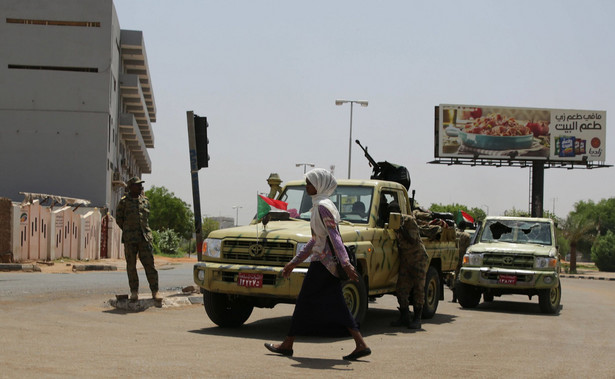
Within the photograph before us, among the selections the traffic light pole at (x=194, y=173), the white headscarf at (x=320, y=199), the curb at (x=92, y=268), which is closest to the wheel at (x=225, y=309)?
the white headscarf at (x=320, y=199)

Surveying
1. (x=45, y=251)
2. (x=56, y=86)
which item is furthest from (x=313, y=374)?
(x=56, y=86)

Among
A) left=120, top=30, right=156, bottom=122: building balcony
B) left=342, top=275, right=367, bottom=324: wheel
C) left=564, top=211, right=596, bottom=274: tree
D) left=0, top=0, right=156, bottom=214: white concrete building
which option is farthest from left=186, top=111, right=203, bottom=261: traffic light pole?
left=564, top=211, right=596, bottom=274: tree

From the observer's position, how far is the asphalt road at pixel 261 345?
22.7 ft

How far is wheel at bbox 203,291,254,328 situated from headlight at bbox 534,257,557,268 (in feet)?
22.6

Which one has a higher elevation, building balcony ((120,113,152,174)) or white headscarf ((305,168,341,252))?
building balcony ((120,113,152,174))

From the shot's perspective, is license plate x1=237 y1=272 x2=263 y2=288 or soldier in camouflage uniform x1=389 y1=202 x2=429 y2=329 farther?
soldier in camouflage uniform x1=389 y1=202 x2=429 y2=329

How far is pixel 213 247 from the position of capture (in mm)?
10234

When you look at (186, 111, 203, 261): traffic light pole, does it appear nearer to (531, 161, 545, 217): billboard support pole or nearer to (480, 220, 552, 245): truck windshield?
(480, 220, 552, 245): truck windshield

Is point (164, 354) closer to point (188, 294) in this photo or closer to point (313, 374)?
point (313, 374)

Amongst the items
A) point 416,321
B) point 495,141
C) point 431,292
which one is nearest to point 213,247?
point 416,321

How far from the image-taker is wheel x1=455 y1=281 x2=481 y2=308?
16.2 meters

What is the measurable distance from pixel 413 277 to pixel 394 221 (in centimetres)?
111

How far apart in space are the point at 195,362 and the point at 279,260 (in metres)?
2.77

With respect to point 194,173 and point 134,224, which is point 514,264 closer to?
point 194,173
